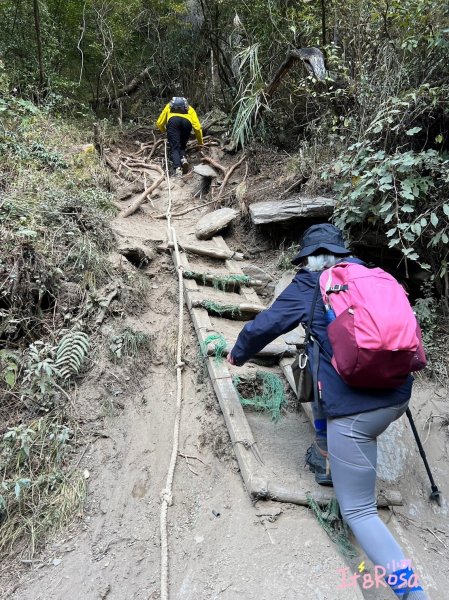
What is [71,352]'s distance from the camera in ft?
11.7

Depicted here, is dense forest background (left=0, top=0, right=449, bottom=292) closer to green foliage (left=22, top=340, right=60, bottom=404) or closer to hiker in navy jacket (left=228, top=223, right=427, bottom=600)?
hiker in navy jacket (left=228, top=223, right=427, bottom=600)

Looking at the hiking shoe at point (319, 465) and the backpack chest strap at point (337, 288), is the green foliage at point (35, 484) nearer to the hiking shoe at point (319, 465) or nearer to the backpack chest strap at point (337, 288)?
the hiking shoe at point (319, 465)

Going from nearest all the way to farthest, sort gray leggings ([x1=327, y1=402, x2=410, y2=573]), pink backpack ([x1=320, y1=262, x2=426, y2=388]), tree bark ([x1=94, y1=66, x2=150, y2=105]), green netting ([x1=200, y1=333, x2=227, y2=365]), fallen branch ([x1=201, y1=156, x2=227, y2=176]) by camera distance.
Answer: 1. pink backpack ([x1=320, y1=262, x2=426, y2=388])
2. gray leggings ([x1=327, y1=402, x2=410, y2=573])
3. green netting ([x1=200, y1=333, x2=227, y2=365])
4. fallen branch ([x1=201, y1=156, x2=227, y2=176])
5. tree bark ([x1=94, y1=66, x2=150, y2=105])

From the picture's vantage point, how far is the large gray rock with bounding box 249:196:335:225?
495 centimetres

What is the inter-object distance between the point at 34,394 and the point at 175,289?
1.70 metres

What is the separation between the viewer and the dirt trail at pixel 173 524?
2.23 meters

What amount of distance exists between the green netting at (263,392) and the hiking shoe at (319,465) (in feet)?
1.61

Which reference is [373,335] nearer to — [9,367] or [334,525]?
[334,525]

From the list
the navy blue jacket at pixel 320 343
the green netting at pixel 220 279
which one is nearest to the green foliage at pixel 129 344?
the green netting at pixel 220 279

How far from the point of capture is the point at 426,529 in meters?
2.80

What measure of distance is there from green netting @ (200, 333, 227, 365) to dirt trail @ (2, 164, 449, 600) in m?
0.18

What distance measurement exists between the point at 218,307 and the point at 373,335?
2302 mm

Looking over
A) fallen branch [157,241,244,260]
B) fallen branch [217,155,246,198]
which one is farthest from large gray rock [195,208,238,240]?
fallen branch [217,155,246,198]

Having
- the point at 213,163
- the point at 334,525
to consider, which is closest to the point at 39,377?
the point at 334,525
